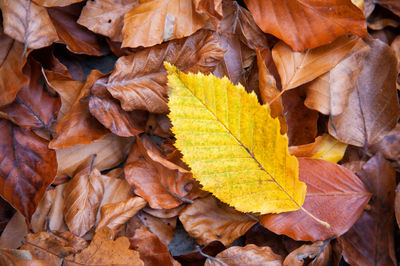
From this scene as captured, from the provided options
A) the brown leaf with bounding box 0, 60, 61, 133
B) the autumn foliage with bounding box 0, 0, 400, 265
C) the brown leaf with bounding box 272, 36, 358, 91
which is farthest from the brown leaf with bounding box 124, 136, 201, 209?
the brown leaf with bounding box 272, 36, 358, 91

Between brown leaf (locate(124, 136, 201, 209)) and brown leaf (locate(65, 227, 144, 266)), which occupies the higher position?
brown leaf (locate(124, 136, 201, 209))

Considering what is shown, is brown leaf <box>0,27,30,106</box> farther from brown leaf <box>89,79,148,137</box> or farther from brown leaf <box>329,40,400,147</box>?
brown leaf <box>329,40,400,147</box>

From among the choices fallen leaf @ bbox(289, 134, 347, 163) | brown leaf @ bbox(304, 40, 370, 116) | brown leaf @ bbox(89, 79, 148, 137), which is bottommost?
fallen leaf @ bbox(289, 134, 347, 163)

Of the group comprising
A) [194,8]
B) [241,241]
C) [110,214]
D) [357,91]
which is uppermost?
[194,8]

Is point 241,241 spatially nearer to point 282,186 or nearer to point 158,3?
point 282,186

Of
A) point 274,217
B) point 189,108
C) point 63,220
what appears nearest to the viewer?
point 189,108

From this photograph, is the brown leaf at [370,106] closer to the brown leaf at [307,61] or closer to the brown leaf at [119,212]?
the brown leaf at [307,61]

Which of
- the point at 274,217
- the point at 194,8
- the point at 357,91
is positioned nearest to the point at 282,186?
the point at 274,217
